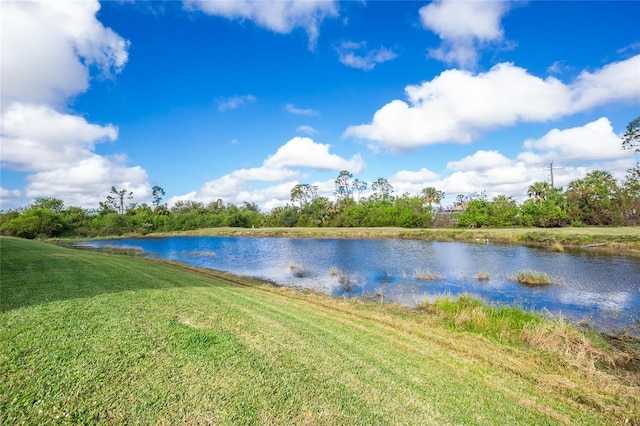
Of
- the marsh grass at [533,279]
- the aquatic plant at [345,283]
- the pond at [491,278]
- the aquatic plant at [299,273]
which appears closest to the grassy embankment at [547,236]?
the pond at [491,278]

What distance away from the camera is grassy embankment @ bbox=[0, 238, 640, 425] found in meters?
4.17

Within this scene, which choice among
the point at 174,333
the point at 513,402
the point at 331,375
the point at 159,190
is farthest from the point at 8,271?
the point at 159,190

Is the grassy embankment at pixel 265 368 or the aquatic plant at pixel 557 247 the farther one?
the aquatic plant at pixel 557 247

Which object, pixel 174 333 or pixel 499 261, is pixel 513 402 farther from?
pixel 499 261

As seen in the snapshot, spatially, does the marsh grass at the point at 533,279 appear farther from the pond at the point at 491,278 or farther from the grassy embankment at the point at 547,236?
the grassy embankment at the point at 547,236

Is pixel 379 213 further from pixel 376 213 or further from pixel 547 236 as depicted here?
pixel 547 236

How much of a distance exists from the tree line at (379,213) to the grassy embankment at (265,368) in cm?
5428

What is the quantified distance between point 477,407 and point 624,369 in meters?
6.04

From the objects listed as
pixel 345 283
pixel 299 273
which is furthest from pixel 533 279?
pixel 299 273

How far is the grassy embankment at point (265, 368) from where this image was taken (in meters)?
4.17

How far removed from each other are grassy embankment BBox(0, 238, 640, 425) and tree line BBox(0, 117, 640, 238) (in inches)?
2137

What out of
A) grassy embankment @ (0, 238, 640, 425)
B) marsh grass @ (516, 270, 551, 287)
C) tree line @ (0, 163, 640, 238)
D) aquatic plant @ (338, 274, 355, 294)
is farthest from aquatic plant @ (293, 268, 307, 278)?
tree line @ (0, 163, 640, 238)

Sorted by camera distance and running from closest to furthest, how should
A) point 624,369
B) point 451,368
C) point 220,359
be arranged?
point 220,359 → point 451,368 → point 624,369

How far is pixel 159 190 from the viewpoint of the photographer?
128m
